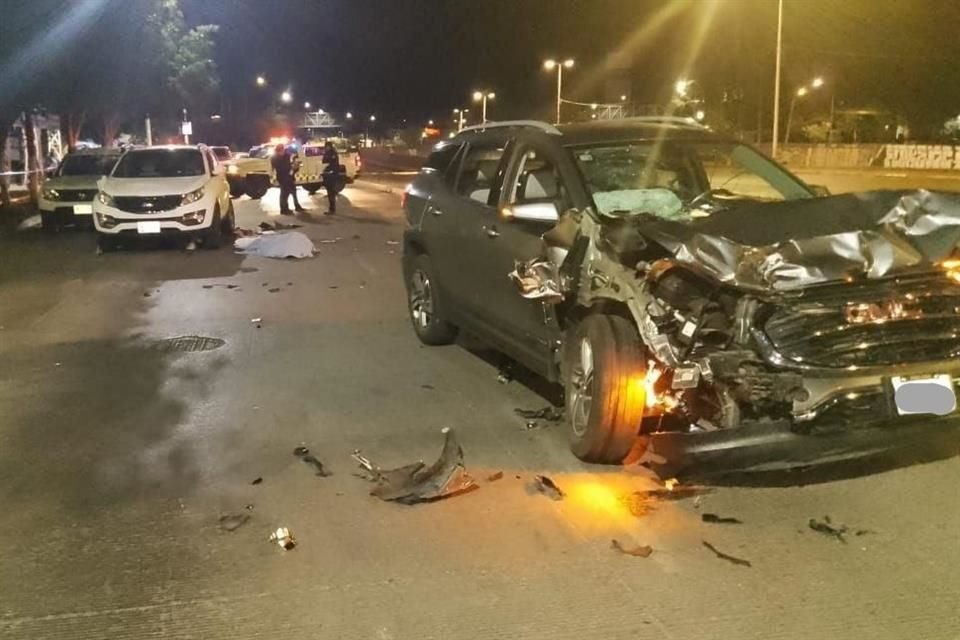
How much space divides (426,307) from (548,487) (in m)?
3.91

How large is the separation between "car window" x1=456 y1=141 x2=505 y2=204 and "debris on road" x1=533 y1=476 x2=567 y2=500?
Answer: 99.2 inches

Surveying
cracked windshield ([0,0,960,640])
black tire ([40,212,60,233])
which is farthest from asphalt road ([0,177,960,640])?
black tire ([40,212,60,233])

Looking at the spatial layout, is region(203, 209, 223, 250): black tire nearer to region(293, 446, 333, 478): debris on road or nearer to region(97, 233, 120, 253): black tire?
region(97, 233, 120, 253): black tire

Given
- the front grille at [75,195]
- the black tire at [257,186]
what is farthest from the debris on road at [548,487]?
the black tire at [257,186]

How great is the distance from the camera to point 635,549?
16.1ft

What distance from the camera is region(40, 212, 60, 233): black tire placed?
2183 cm

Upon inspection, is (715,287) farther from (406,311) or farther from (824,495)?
(406,311)

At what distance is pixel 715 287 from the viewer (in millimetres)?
5215

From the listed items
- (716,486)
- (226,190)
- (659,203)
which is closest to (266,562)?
(716,486)

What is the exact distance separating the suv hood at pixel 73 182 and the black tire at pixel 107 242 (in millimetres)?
4012

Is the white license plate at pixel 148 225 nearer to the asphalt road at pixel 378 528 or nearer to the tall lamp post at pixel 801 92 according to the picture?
the asphalt road at pixel 378 528

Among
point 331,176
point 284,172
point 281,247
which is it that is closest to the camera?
point 281,247

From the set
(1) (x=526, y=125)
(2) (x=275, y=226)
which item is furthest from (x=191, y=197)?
(1) (x=526, y=125)

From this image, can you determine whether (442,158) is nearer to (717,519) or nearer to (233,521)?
(233,521)
